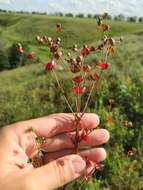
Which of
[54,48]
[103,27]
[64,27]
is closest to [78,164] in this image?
[54,48]

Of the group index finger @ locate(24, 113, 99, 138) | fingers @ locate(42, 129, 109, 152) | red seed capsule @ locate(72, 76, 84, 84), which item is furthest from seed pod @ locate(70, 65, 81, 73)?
fingers @ locate(42, 129, 109, 152)

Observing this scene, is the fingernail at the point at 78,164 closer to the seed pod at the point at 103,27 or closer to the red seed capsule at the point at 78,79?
the red seed capsule at the point at 78,79

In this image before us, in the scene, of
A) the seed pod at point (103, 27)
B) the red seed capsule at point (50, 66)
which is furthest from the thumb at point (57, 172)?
the seed pod at point (103, 27)

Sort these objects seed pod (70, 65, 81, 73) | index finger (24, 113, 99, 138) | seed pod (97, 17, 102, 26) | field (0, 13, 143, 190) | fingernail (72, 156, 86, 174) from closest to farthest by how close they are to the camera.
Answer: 1. seed pod (70, 65, 81, 73)
2. seed pod (97, 17, 102, 26)
3. fingernail (72, 156, 86, 174)
4. index finger (24, 113, 99, 138)
5. field (0, 13, 143, 190)

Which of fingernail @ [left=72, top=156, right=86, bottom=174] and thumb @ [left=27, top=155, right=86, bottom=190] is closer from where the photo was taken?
thumb @ [left=27, top=155, right=86, bottom=190]

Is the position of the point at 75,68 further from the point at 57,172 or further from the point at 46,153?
the point at 46,153

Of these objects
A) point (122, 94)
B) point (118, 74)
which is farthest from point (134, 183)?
point (118, 74)

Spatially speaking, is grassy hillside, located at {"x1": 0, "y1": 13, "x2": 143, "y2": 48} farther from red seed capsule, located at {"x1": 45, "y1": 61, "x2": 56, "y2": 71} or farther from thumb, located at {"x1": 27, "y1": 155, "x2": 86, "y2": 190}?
red seed capsule, located at {"x1": 45, "y1": 61, "x2": 56, "y2": 71}

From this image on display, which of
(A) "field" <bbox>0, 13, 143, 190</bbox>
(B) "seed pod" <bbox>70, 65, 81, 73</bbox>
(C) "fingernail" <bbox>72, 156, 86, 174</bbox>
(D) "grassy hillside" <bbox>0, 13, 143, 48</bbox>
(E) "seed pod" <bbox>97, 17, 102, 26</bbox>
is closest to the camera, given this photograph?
(B) "seed pod" <bbox>70, 65, 81, 73</bbox>
